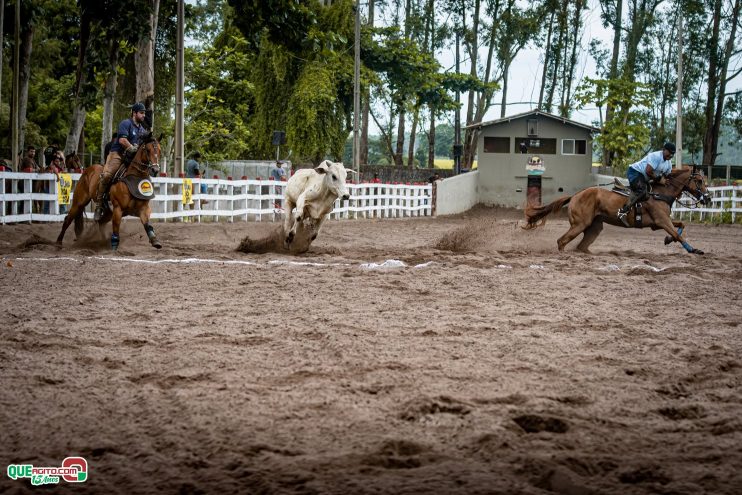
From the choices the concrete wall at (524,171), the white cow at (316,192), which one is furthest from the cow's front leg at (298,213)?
the concrete wall at (524,171)

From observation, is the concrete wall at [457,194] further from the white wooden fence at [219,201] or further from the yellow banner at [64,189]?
the yellow banner at [64,189]

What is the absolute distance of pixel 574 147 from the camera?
46906 mm

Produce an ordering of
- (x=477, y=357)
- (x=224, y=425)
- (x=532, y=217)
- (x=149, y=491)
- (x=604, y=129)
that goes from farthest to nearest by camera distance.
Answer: (x=604, y=129) → (x=532, y=217) → (x=477, y=357) → (x=224, y=425) → (x=149, y=491)

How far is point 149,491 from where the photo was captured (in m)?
3.71

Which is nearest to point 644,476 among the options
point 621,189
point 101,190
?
point 101,190

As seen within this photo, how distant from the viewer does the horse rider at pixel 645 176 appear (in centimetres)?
1578

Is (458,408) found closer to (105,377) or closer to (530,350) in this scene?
(530,350)

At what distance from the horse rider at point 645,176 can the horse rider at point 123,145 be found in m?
8.58

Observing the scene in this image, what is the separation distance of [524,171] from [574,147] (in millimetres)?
3013

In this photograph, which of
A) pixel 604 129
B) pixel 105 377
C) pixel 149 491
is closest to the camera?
pixel 149 491

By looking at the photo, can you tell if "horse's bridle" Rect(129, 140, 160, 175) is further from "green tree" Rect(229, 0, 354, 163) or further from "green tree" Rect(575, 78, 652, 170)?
"green tree" Rect(575, 78, 652, 170)

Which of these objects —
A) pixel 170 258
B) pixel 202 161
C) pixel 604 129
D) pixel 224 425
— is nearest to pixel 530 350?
pixel 224 425

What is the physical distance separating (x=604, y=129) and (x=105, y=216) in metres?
44.0

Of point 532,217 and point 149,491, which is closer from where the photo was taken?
point 149,491
